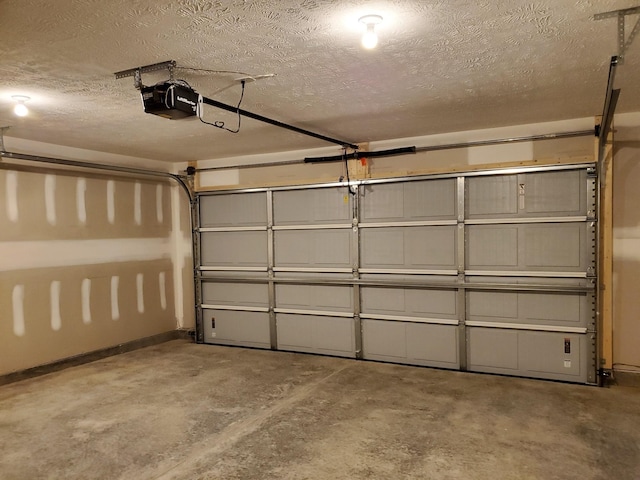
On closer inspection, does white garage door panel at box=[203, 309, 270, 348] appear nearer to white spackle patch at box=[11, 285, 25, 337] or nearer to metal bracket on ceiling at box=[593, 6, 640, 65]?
white spackle patch at box=[11, 285, 25, 337]

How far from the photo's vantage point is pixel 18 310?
190 inches

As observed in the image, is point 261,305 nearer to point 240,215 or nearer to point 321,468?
point 240,215

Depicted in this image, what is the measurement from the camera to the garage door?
175 inches

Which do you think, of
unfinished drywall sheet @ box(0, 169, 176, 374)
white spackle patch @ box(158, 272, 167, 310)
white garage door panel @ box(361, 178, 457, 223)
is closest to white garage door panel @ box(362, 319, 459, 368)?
white garage door panel @ box(361, 178, 457, 223)

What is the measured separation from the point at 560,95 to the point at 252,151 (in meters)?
3.49

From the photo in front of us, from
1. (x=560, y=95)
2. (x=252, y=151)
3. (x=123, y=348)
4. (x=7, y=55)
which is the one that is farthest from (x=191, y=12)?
(x=123, y=348)

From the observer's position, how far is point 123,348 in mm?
5926

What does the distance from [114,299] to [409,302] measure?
141 inches

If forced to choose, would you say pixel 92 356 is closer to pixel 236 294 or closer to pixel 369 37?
pixel 236 294

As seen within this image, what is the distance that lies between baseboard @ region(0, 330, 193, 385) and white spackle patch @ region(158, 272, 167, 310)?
0.40 metres

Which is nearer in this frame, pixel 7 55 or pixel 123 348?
pixel 7 55

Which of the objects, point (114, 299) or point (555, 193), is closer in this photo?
point (555, 193)

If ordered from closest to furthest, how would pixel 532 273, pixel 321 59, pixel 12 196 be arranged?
pixel 321 59, pixel 532 273, pixel 12 196

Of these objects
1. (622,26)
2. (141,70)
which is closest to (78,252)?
(141,70)
